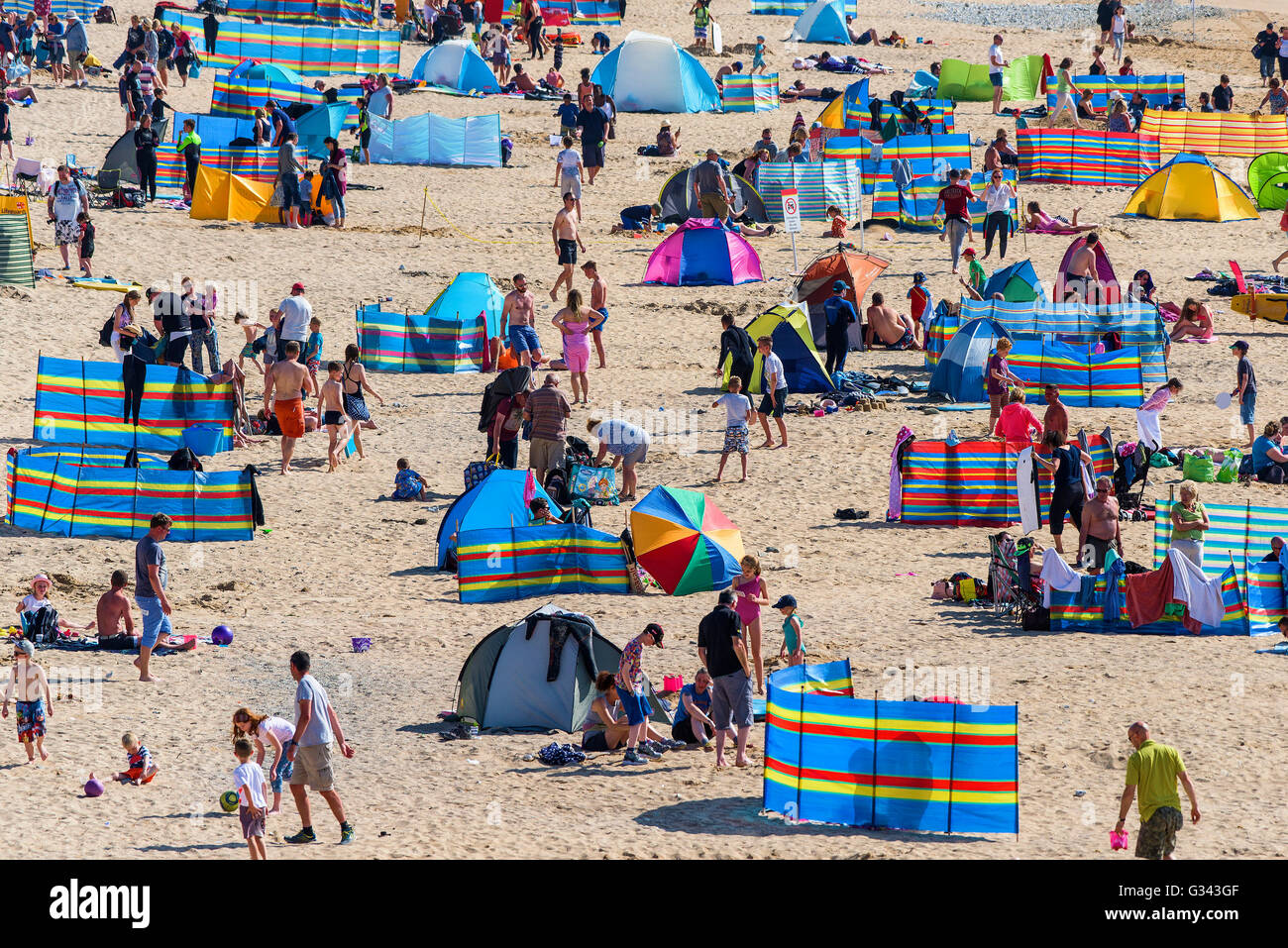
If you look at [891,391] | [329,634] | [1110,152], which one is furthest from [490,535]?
[1110,152]

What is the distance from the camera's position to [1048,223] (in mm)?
29609

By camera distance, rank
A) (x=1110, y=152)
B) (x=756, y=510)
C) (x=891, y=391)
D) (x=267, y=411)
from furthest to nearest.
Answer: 1. (x=1110, y=152)
2. (x=891, y=391)
3. (x=267, y=411)
4. (x=756, y=510)

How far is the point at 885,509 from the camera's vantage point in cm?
1856

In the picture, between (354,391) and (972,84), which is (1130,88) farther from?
(354,391)

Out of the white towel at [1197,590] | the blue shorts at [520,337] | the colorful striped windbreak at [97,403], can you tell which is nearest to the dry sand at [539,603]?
the white towel at [1197,590]

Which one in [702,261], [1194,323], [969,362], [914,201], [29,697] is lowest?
[29,697]

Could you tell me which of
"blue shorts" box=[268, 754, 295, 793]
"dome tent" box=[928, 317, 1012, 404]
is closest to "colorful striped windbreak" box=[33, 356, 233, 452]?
"blue shorts" box=[268, 754, 295, 793]

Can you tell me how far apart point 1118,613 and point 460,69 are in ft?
88.9

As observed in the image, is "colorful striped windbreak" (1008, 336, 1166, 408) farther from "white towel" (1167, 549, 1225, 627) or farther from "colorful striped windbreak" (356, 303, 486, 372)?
"colorful striped windbreak" (356, 303, 486, 372)

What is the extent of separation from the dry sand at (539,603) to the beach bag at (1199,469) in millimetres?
312

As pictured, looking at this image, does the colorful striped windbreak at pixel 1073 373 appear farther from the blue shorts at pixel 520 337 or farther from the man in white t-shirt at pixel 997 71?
the man in white t-shirt at pixel 997 71

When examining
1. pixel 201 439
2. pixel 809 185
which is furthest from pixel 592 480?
pixel 809 185

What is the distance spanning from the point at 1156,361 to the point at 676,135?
1516 centimetres

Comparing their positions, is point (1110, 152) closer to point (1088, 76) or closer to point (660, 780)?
point (1088, 76)
